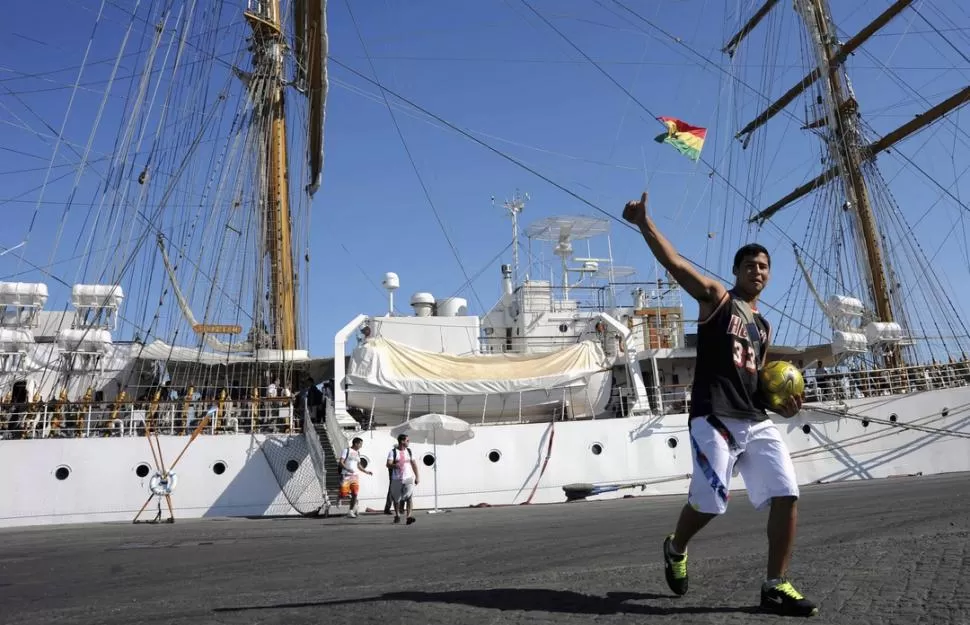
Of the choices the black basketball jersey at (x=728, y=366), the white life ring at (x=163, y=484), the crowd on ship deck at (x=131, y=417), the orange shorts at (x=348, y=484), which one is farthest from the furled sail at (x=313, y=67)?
the black basketball jersey at (x=728, y=366)

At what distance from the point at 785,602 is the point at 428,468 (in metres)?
12.7

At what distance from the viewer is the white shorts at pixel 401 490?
10852mm

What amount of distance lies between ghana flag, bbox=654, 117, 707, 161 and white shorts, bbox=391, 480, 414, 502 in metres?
7.25

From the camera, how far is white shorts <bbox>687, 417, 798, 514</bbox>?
10.3ft

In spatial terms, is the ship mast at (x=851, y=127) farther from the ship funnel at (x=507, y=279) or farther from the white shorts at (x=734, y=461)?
the white shorts at (x=734, y=461)

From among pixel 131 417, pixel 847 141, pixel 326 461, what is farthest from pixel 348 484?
pixel 847 141

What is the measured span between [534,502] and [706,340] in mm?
12767

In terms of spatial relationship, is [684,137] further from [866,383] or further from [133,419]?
[133,419]

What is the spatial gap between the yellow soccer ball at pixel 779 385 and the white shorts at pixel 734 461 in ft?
0.39

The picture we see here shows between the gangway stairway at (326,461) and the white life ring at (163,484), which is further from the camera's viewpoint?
the gangway stairway at (326,461)

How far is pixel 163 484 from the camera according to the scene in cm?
1335

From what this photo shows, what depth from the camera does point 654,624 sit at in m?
2.66

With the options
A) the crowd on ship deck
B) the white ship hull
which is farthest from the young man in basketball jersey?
the crowd on ship deck

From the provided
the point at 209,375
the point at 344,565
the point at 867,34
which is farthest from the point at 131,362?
the point at 867,34
